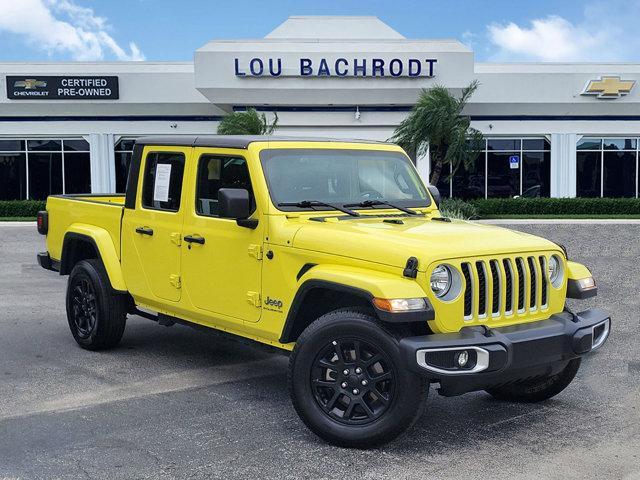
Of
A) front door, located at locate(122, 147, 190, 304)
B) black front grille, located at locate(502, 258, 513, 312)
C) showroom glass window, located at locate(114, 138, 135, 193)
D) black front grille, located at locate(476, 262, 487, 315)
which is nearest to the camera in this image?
black front grille, located at locate(476, 262, 487, 315)

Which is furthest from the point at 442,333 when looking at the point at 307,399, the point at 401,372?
the point at 307,399

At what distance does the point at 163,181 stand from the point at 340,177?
1.58 m

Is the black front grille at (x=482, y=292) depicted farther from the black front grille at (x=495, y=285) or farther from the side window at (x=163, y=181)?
the side window at (x=163, y=181)

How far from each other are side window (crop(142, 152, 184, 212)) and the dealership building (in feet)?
73.9

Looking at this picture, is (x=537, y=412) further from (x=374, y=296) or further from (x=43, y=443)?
(x=43, y=443)

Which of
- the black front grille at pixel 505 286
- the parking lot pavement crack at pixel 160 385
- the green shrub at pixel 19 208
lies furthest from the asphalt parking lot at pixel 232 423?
the green shrub at pixel 19 208

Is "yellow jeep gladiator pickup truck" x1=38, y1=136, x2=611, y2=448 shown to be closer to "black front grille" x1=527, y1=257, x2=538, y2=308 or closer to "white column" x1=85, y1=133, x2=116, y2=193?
"black front grille" x1=527, y1=257, x2=538, y2=308

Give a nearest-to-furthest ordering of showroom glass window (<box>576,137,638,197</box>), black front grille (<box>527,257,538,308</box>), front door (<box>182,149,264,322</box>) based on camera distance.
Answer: black front grille (<box>527,257,538,308</box>) → front door (<box>182,149,264,322</box>) → showroom glass window (<box>576,137,638,197</box>)

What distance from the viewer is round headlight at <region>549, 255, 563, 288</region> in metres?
5.51

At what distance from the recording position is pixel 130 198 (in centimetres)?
721

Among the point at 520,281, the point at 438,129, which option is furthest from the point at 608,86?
the point at 520,281

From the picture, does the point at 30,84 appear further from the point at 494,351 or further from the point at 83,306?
the point at 494,351

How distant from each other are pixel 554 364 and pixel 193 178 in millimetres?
3131

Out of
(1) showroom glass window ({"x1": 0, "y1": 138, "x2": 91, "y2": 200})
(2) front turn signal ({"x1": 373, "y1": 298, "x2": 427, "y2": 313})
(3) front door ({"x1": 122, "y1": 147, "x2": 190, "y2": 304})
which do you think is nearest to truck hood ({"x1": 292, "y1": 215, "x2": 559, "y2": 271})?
(2) front turn signal ({"x1": 373, "y1": 298, "x2": 427, "y2": 313})
